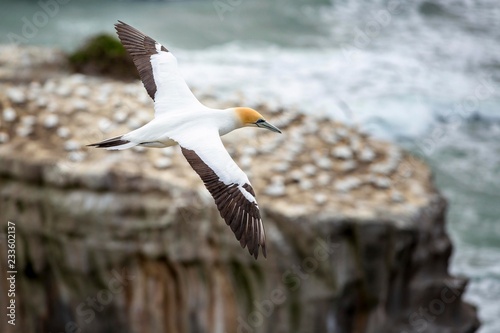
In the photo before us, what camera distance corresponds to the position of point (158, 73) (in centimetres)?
539

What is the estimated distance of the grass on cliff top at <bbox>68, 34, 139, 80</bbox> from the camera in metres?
10.2

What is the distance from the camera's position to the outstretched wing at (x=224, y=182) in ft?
15.2

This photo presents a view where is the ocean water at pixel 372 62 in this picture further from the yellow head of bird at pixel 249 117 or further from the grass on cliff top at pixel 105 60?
the yellow head of bird at pixel 249 117

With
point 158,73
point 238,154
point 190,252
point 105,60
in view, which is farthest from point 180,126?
point 105,60

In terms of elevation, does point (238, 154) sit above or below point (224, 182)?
below

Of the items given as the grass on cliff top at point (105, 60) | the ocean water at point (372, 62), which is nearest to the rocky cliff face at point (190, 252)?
the grass on cliff top at point (105, 60)

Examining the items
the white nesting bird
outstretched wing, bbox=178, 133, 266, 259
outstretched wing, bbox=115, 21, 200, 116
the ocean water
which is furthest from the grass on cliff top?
outstretched wing, bbox=178, 133, 266, 259

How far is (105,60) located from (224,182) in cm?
597

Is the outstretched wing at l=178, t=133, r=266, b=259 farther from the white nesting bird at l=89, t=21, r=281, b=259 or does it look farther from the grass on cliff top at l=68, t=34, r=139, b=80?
the grass on cliff top at l=68, t=34, r=139, b=80

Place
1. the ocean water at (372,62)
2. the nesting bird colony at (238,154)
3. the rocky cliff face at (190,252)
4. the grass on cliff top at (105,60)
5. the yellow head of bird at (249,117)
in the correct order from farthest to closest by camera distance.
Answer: the ocean water at (372,62) < the grass on cliff top at (105,60) < the nesting bird colony at (238,154) < the rocky cliff face at (190,252) < the yellow head of bird at (249,117)

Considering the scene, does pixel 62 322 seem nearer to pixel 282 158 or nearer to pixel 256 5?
pixel 282 158

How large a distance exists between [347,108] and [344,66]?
212 centimetres

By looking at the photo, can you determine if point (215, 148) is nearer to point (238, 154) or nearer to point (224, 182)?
point (224, 182)

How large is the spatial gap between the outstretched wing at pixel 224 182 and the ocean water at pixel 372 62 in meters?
6.79
